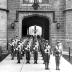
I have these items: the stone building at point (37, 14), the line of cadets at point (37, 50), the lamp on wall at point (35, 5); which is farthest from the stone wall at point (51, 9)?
the line of cadets at point (37, 50)

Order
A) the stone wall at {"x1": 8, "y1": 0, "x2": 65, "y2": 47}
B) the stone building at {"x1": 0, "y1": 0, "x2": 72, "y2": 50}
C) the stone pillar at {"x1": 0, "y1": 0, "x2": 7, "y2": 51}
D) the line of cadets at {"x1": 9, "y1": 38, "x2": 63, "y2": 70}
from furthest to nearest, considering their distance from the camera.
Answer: the stone wall at {"x1": 8, "y1": 0, "x2": 65, "y2": 47} < the stone building at {"x1": 0, "y1": 0, "x2": 72, "y2": 50} < the stone pillar at {"x1": 0, "y1": 0, "x2": 7, "y2": 51} < the line of cadets at {"x1": 9, "y1": 38, "x2": 63, "y2": 70}

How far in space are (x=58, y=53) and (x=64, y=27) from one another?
500 inches

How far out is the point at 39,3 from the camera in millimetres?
27828

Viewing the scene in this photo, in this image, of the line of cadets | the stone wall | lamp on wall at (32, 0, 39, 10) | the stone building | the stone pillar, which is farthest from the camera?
the stone wall

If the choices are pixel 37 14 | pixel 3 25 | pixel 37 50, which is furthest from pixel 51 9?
pixel 37 50

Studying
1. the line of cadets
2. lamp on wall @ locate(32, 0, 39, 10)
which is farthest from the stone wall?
the line of cadets

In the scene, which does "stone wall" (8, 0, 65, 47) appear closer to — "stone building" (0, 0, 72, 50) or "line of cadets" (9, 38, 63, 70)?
"stone building" (0, 0, 72, 50)

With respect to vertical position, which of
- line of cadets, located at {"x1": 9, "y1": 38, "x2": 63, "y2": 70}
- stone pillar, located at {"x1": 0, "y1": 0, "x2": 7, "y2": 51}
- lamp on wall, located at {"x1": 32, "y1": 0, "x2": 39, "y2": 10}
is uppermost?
lamp on wall, located at {"x1": 32, "y1": 0, "x2": 39, "y2": 10}

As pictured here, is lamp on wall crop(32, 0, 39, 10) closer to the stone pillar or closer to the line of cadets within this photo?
the stone pillar

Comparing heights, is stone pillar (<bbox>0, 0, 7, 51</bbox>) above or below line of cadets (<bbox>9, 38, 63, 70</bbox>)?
above

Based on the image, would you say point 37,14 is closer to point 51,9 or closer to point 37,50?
point 51,9

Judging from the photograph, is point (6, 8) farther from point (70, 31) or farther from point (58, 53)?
point (58, 53)

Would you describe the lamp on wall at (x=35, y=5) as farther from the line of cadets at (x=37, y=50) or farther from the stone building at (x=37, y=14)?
the line of cadets at (x=37, y=50)

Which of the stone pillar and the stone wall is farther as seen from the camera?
the stone wall
